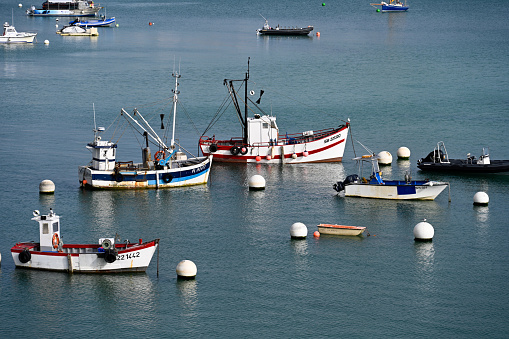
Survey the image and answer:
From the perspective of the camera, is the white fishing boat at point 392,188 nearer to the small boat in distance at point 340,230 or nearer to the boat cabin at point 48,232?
the small boat in distance at point 340,230

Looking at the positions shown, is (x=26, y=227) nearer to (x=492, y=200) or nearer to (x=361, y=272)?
(x=361, y=272)

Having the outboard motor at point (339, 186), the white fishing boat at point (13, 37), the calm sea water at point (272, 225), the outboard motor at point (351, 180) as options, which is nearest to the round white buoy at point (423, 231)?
the calm sea water at point (272, 225)

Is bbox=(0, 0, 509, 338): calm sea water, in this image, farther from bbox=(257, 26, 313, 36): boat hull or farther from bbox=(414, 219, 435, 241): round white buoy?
bbox=(257, 26, 313, 36): boat hull

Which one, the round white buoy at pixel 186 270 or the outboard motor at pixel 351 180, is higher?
the outboard motor at pixel 351 180

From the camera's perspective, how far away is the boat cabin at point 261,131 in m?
76.9

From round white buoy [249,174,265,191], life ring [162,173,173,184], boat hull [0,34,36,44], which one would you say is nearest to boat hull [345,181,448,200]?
round white buoy [249,174,265,191]

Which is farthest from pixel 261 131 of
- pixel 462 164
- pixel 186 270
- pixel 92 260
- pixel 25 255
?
pixel 25 255

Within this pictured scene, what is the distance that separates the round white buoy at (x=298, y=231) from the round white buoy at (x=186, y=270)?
29.8ft

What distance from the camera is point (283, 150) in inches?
3024

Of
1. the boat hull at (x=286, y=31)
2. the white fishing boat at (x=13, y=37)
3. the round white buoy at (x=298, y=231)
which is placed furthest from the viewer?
the boat hull at (x=286, y=31)

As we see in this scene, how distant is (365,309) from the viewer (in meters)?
46.7

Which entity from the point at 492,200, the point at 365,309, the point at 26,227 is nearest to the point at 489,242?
the point at 492,200

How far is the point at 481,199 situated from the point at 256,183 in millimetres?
16320

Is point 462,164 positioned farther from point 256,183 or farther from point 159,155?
point 159,155
